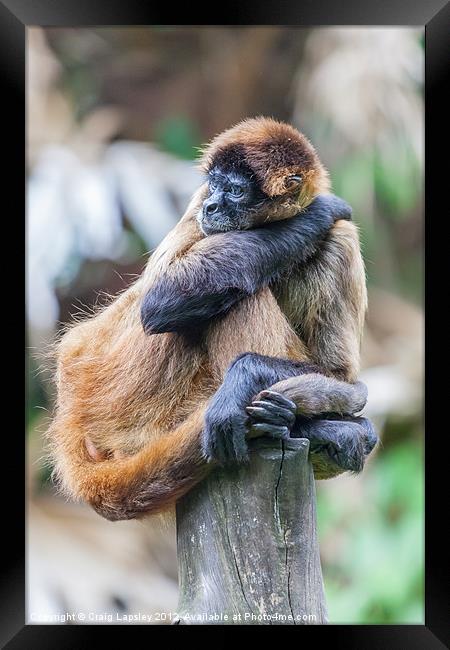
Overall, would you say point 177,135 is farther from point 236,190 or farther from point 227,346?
point 227,346

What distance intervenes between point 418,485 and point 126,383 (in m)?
1.76

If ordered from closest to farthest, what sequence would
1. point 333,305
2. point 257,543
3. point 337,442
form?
Answer: 1. point 257,543
2. point 337,442
3. point 333,305

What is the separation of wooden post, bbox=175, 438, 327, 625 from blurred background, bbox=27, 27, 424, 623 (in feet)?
2.27

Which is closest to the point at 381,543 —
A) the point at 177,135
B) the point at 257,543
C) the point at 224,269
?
the point at 257,543

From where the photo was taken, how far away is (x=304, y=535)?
3957 millimetres

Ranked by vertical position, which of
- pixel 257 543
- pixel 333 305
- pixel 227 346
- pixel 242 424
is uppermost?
pixel 333 305

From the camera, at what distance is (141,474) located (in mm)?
4176

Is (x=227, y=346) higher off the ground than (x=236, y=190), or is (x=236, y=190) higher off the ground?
(x=236, y=190)

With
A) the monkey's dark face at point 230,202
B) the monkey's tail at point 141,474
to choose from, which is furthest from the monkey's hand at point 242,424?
the monkey's dark face at point 230,202

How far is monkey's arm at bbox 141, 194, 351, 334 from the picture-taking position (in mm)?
4133

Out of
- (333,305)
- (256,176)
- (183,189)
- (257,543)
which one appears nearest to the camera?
(257,543)

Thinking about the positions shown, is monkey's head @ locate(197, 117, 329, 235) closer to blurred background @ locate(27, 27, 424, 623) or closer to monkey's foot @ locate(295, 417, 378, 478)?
blurred background @ locate(27, 27, 424, 623)

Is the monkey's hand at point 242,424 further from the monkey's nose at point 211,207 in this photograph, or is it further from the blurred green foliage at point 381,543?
the blurred green foliage at point 381,543

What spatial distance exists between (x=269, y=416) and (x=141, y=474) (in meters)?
0.76
